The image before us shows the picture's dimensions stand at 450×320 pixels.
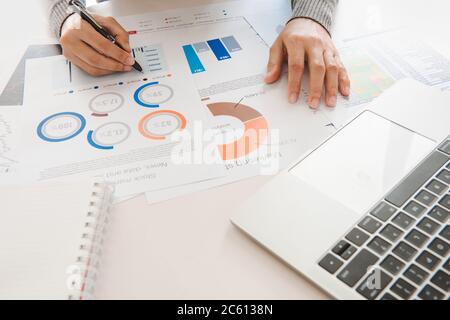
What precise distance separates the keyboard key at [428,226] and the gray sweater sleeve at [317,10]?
414 millimetres

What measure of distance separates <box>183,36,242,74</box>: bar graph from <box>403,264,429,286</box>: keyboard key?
42 centimetres

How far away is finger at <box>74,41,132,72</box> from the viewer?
0.63 metres

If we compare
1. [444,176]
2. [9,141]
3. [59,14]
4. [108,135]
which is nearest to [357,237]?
[444,176]

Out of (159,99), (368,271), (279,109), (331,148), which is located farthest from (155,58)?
(368,271)

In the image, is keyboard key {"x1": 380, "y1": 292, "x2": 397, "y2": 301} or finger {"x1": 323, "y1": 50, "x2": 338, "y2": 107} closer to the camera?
keyboard key {"x1": 380, "y1": 292, "x2": 397, "y2": 301}

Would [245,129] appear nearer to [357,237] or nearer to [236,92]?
[236,92]

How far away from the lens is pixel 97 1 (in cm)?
86

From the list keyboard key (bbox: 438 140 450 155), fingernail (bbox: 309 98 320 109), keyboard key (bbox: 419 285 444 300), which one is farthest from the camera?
fingernail (bbox: 309 98 320 109)

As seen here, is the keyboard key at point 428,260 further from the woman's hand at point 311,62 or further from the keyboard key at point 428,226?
the woman's hand at point 311,62

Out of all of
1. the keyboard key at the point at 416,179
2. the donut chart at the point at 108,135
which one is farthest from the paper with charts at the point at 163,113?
the keyboard key at the point at 416,179

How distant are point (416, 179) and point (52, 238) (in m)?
0.39

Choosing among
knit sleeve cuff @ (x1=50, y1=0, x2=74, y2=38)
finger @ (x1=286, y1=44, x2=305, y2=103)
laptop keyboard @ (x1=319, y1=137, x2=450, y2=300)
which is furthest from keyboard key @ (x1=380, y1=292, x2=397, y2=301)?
knit sleeve cuff @ (x1=50, y1=0, x2=74, y2=38)

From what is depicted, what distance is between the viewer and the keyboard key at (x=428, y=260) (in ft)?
1.19

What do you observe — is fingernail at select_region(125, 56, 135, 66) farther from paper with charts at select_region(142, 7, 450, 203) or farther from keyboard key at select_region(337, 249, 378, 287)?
keyboard key at select_region(337, 249, 378, 287)
